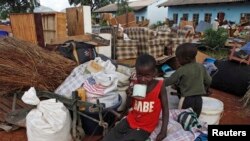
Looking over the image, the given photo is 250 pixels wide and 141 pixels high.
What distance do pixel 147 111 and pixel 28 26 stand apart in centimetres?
347

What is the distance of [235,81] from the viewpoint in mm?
5148

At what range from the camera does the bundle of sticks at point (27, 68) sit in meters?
3.43

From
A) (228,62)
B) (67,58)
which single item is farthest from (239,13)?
(67,58)

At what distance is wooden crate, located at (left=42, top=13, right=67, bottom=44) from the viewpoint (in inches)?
219

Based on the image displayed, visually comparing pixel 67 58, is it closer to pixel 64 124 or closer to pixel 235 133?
pixel 64 124

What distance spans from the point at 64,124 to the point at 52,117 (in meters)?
0.16

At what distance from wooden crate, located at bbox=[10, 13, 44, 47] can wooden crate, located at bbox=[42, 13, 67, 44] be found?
0.51 metres

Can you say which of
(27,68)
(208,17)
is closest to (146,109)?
(27,68)

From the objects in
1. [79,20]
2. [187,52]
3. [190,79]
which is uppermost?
[79,20]

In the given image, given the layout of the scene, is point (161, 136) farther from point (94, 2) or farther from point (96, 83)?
point (94, 2)

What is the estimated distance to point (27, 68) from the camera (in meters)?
3.48

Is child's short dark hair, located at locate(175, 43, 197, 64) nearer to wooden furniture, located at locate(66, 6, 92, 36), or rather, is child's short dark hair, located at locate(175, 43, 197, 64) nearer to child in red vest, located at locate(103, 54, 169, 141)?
child in red vest, located at locate(103, 54, 169, 141)

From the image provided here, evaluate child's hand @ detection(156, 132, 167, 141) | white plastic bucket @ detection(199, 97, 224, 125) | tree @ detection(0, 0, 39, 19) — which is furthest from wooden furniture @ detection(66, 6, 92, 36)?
tree @ detection(0, 0, 39, 19)

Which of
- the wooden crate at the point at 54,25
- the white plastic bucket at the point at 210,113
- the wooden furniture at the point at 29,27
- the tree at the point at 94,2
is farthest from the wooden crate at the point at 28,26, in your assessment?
the tree at the point at 94,2
